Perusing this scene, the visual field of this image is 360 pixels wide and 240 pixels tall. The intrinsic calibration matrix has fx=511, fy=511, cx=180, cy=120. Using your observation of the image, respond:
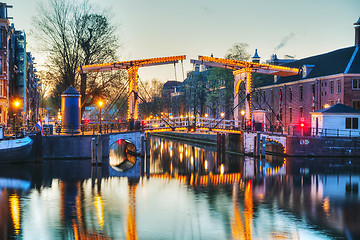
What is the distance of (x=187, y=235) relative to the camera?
1399 cm

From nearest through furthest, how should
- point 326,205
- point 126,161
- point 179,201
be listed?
point 326,205 → point 179,201 → point 126,161

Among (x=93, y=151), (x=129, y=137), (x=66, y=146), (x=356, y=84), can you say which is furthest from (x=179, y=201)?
(x=356, y=84)

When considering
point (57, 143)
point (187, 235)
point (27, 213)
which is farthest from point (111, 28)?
point (187, 235)

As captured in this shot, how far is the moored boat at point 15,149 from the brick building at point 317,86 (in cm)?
1735

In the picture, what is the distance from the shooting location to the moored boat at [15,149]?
28.2 m

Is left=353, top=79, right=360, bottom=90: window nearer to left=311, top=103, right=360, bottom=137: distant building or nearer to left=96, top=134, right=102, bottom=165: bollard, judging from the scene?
left=311, top=103, right=360, bottom=137: distant building

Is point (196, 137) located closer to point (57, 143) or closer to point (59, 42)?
point (59, 42)

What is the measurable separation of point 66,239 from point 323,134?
28.4 metres

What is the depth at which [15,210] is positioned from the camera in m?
17.1

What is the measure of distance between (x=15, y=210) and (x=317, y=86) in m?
36.7

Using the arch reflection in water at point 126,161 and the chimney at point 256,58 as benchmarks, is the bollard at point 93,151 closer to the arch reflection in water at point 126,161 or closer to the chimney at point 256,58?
the arch reflection in water at point 126,161

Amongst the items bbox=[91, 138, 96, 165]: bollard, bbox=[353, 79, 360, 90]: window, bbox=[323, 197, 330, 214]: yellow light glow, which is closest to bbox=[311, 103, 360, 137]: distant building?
bbox=[353, 79, 360, 90]: window

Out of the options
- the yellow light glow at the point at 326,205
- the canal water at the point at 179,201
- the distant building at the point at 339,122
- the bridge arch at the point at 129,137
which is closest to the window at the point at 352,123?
the distant building at the point at 339,122

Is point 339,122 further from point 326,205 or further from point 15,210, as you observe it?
point 15,210
